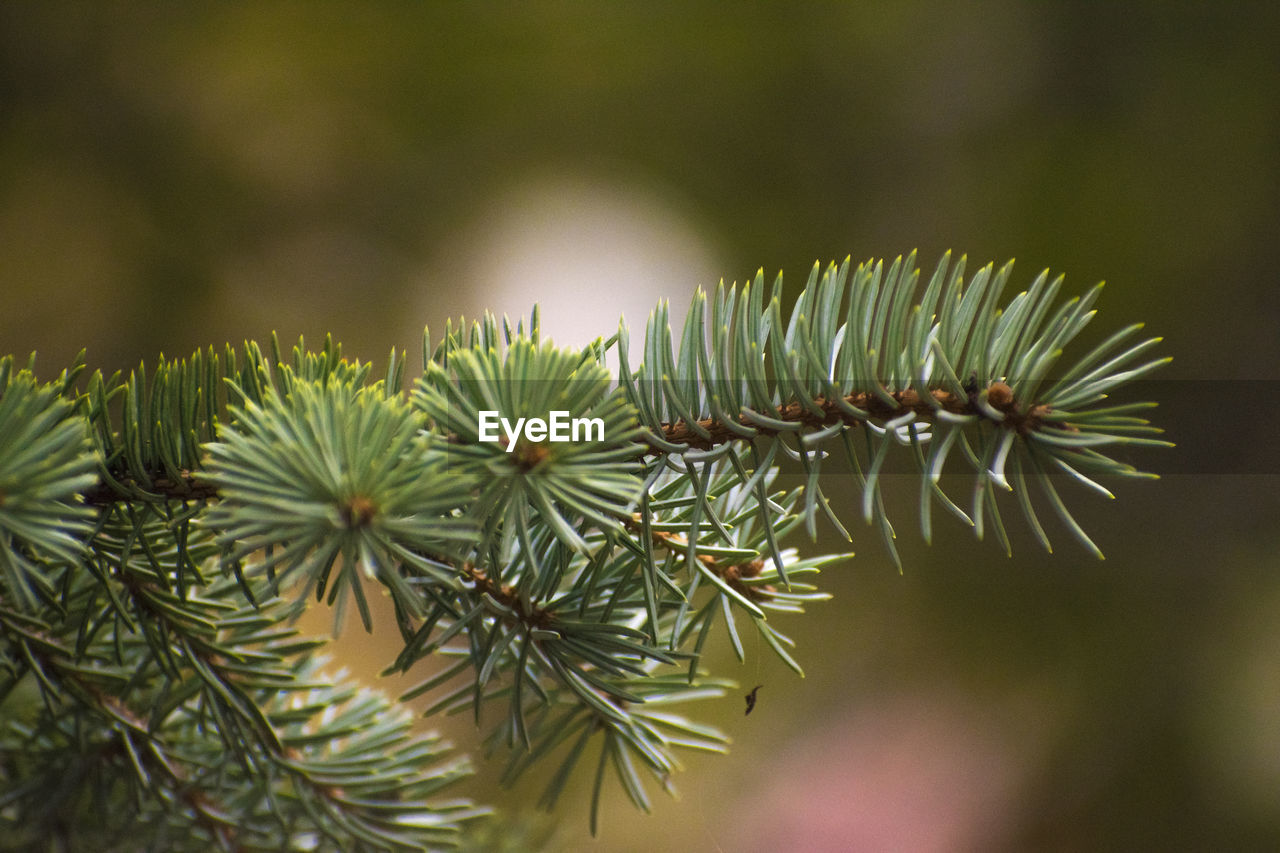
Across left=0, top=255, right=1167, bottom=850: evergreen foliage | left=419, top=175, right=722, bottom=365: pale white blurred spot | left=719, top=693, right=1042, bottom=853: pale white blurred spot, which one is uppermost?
left=419, top=175, right=722, bottom=365: pale white blurred spot

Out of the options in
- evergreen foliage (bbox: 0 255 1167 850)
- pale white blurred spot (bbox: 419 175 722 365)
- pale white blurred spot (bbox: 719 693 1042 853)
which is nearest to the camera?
evergreen foliage (bbox: 0 255 1167 850)

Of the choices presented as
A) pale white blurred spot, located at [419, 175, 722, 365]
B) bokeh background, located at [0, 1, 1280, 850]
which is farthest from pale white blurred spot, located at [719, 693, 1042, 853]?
pale white blurred spot, located at [419, 175, 722, 365]

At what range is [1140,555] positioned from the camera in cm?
54

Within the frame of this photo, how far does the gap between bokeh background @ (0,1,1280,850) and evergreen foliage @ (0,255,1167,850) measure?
0.31 m

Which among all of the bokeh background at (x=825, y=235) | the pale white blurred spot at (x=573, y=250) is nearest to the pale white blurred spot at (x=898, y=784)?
the bokeh background at (x=825, y=235)

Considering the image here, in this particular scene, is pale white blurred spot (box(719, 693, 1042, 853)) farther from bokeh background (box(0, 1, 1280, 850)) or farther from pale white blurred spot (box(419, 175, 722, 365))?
pale white blurred spot (box(419, 175, 722, 365))

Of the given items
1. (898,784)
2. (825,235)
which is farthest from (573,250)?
(898,784)

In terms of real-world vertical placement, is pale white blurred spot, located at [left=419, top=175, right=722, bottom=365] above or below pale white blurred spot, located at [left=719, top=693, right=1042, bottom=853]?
above

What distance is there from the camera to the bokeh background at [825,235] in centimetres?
52

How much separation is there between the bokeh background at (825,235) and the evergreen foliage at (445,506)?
12.2 inches

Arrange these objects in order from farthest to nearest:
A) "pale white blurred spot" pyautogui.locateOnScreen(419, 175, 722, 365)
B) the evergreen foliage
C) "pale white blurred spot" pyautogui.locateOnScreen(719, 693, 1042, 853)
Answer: "pale white blurred spot" pyautogui.locateOnScreen(419, 175, 722, 365) < "pale white blurred spot" pyautogui.locateOnScreen(719, 693, 1042, 853) < the evergreen foliage

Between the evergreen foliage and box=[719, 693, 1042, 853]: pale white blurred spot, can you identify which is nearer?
the evergreen foliage

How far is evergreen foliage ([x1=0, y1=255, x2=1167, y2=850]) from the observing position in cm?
12

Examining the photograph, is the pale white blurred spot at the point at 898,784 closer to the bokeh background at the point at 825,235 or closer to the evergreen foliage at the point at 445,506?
the bokeh background at the point at 825,235
